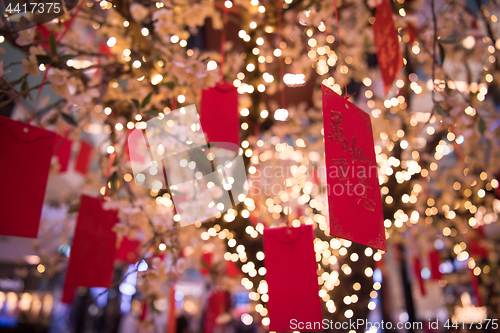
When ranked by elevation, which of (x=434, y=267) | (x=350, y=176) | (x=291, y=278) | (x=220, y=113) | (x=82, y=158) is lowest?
(x=291, y=278)

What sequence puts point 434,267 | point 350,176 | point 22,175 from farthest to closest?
point 434,267, point 22,175, point 350,176

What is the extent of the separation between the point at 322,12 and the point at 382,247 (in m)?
1.58

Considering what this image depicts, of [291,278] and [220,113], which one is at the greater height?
[220,113]

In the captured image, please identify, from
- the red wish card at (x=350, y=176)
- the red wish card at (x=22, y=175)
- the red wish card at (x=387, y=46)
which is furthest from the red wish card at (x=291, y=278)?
the red wish card at (x=22, y=175)

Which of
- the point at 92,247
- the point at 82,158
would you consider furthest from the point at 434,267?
the point at 82,158

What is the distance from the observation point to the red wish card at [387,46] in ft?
3.88

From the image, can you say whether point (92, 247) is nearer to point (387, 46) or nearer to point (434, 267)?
point (387, 46)

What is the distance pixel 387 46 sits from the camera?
1.24 metres

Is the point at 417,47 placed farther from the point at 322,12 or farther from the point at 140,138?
the point at 140,138

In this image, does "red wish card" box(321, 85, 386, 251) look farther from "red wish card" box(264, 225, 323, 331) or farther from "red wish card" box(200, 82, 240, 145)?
"red wish card" box(200, 82, 240, 145)

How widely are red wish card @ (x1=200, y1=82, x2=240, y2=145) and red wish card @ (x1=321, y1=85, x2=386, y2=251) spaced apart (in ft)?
1.38

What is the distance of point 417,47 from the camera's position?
207 centimetres

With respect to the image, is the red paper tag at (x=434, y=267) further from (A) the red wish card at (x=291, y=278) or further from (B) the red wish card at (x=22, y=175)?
(B) the red wish card at (x=22, y=175)

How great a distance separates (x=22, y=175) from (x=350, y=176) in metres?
1.10
